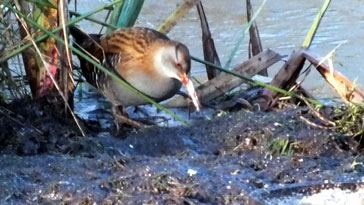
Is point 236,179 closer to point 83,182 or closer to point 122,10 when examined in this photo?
point 83,182

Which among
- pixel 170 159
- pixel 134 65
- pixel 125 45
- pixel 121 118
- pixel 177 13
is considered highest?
pixel 177 13

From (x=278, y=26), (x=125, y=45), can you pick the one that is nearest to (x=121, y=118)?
(x=125, y=45)

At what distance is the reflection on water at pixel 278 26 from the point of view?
795 centimetres

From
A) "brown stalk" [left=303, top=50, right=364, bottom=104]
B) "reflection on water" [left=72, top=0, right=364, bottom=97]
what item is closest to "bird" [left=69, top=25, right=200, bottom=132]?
"brown stalk" [left=303, top=50, right=364, bottom=104]

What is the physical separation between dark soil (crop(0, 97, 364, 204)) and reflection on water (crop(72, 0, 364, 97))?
1797mm

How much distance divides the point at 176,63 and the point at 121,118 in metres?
0.49

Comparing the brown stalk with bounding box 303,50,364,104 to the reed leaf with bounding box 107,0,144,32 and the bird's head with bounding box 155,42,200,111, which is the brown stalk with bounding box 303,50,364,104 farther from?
the reed leaf with bounding box 107,0,144,32

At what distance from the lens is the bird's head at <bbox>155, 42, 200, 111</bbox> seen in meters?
5.96

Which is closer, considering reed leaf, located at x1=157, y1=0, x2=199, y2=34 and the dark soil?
the dark soil

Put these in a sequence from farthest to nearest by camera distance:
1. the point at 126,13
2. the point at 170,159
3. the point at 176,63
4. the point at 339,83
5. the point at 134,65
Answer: the point at 126,13 < the point at 134,65 < the point at 176,63 < the point at 339,83 < the point at 170,159

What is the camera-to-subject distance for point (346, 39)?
27.6 ft

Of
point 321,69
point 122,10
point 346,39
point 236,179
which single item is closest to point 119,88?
point 122,10

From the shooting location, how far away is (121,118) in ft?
20.1

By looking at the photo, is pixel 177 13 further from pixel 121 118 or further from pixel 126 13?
pixel 121 118
